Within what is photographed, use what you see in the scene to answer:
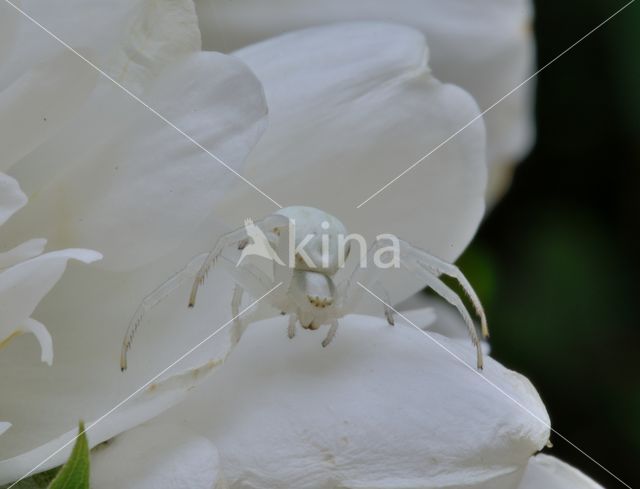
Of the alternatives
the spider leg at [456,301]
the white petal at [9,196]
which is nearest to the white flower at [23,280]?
the white petal at [9,196]

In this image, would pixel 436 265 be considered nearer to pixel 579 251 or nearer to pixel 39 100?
pixel 39 100

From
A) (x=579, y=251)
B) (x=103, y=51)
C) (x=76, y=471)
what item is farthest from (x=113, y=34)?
(x=579, y=251)

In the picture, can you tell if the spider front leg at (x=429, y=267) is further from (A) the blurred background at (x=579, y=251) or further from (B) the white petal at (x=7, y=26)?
(A) the blurred background at (x=579, y=251)

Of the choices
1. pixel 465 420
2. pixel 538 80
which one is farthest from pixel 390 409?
pixel 538 80

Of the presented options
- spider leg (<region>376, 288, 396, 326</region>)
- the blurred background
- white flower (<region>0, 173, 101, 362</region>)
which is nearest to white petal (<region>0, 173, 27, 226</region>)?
white flower (<region>0, 173, 101, 362</region>)

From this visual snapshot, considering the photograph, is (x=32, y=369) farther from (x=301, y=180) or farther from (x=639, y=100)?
(x=639, y=100)

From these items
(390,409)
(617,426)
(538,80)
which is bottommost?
(617,426)
